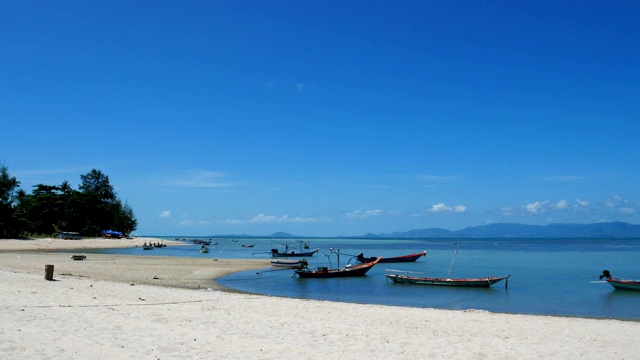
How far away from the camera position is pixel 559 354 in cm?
988

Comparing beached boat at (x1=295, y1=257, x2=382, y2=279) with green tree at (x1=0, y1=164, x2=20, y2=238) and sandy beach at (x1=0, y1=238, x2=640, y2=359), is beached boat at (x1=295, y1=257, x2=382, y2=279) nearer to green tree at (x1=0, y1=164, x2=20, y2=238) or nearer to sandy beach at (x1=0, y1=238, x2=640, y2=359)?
sandy beach at (x1=0, y1=238, x2=640, y2=359)

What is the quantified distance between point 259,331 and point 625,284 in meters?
24.6

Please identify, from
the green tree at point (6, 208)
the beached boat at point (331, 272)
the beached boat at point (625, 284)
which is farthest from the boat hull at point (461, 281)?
the green tree at point (6, 208)

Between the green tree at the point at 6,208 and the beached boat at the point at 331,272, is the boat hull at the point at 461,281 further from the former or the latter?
the green tree at the point at 6,208

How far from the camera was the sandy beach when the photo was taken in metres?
8.95

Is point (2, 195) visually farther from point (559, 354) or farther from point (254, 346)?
point (559, 354)

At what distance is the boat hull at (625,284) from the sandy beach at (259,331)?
14.0m

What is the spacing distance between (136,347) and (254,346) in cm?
221

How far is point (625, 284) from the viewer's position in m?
26.9

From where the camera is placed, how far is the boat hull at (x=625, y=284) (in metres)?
26.7

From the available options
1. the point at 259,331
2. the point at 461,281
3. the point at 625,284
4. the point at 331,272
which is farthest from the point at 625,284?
the point at 259,331

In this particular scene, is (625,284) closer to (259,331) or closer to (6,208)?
(259,331)

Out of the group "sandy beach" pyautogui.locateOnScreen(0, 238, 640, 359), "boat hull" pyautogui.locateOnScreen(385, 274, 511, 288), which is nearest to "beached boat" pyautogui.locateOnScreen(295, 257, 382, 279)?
"boat hull" pyautogui.locateOnScreen(385, 274, 511, 288)

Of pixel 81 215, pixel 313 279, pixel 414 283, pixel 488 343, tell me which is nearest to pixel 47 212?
pixel 81 215
